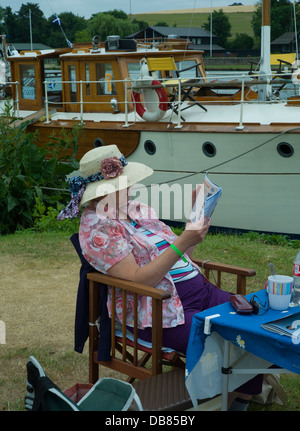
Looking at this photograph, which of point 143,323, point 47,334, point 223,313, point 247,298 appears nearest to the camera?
point 223,313

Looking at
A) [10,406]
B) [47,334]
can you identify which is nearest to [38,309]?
[47,334]

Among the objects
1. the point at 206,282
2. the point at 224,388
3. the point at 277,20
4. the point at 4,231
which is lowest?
the point at 4,231

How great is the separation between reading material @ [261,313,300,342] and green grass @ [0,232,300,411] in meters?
0.88

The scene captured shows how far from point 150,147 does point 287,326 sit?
21.8 feet

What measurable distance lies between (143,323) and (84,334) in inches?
14.7

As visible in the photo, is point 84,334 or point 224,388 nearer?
point 224,388

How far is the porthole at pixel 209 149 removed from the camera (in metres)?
8.02

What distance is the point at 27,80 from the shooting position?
10555 mm

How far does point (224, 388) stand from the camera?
2309 millimetres

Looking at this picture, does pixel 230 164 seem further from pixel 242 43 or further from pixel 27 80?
pixel 242 43

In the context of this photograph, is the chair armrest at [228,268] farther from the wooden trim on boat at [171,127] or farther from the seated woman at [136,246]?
the wooden trim on boat at [171,127]

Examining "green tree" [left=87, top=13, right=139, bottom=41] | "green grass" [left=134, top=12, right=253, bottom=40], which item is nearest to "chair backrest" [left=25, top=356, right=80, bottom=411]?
"green tree" [left=87, top=13, right=139, bottom=41]

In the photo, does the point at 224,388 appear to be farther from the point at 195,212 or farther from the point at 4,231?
the point at 4,231

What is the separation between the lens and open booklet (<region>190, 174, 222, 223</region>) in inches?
96.3
